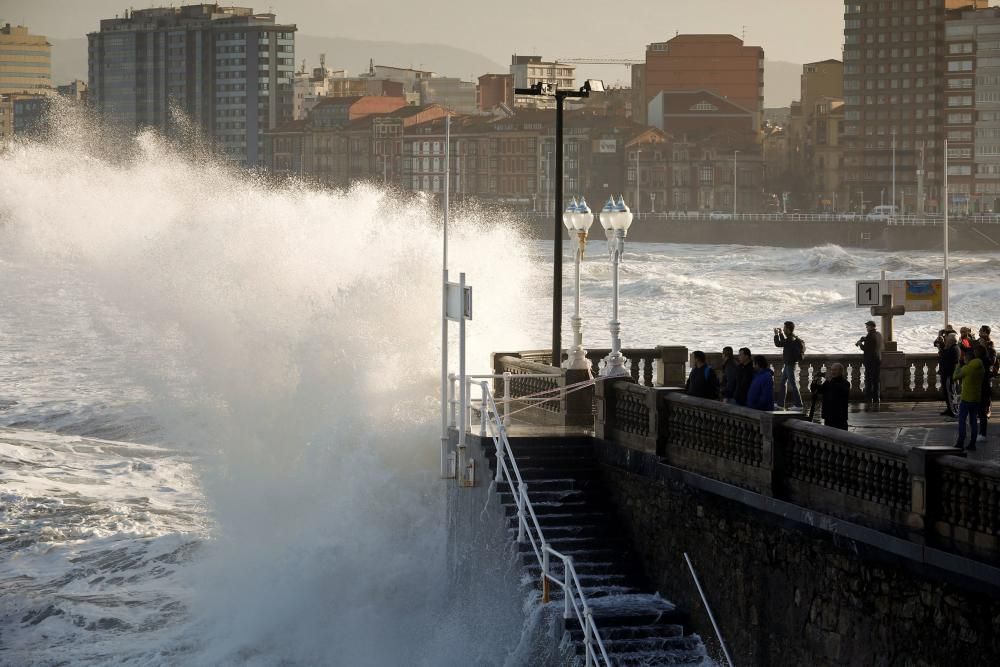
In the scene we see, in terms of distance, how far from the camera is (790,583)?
1266cm

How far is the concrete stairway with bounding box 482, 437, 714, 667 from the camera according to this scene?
13.6 m

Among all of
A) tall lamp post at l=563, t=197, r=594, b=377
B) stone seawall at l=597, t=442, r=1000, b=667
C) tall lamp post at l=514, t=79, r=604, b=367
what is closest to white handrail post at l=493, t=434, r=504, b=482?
stone seawall at l=597, t=442, r=1000, b=667

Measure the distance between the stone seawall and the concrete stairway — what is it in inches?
7.0

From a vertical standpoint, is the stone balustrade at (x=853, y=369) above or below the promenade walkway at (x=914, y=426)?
above

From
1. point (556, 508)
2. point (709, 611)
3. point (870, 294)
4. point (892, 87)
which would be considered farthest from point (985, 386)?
point (892, 87)

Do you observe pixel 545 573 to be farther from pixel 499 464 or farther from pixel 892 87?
pixel 892 87

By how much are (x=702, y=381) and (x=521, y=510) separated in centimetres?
207

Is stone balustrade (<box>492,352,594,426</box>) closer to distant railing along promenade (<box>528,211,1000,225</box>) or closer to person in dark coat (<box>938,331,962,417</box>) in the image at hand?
person in dark coat (<box>938,331,962,417</box>)

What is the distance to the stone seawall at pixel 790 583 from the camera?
36.0ft

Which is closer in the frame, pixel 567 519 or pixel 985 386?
pixel 567 519

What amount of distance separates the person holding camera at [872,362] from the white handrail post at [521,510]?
5988mm

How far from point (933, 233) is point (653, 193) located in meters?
46.5

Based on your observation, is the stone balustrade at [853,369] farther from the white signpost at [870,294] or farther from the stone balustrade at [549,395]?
the white signpost at [870,294]

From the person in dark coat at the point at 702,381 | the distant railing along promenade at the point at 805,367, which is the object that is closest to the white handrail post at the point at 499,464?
the person in dark coat at the point at 702,381
